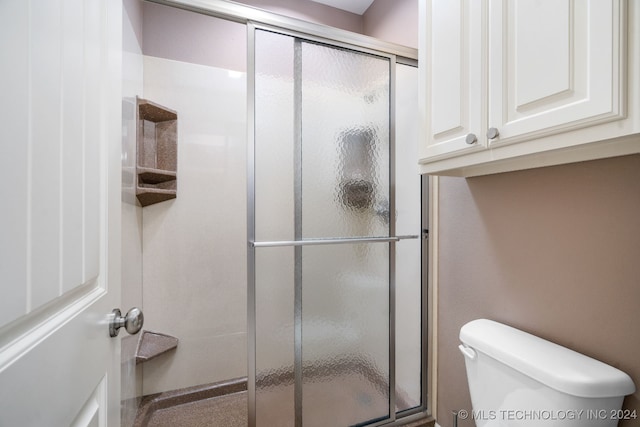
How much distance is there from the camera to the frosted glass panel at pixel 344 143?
4.30ft

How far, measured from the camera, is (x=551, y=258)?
101cm

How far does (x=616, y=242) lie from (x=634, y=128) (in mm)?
435

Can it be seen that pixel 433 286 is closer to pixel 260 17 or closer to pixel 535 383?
pixel 535 383

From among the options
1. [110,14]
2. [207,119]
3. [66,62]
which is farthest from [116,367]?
[207,119]

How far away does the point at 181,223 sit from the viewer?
6.37 ft

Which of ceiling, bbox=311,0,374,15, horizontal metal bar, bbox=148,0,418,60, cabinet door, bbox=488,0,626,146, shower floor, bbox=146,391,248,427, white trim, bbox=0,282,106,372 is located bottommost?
shower floor, bbox=146,391,248,427

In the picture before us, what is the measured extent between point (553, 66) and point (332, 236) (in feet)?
3.13

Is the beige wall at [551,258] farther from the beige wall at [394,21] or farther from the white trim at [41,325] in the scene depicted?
the white trim at [41,325]

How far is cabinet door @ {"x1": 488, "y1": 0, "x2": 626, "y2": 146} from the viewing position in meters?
0.61

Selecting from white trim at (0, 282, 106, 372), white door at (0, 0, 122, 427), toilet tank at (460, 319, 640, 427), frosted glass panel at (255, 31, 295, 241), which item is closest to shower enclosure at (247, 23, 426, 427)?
frosted glass panel at (255, 31, 295, 241)

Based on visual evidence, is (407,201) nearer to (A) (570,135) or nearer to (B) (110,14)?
(A) (570,135)

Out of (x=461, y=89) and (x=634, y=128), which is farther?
(x=461, y=89)

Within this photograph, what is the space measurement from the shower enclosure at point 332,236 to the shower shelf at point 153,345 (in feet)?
2.88

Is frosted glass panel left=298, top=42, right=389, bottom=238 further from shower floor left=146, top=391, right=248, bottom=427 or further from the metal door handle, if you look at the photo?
shower floor left=146, top=391, right=248, bottom=427
